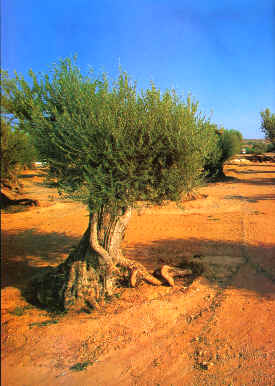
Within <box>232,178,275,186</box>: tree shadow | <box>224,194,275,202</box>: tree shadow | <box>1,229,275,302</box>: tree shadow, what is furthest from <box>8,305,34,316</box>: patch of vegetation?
<box>232,178,275,186</box>: tree shadow

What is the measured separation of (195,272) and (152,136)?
12.5 feet

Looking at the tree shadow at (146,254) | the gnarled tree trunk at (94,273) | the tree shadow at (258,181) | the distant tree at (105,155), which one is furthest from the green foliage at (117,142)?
→ the tree shadow at (258,181)

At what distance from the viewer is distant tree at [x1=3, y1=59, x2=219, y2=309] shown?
4.74 metres

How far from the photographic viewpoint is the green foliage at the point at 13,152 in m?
11.3

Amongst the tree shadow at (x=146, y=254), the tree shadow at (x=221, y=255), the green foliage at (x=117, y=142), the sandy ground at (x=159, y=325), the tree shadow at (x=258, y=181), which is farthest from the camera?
the tree shadow at (x=258, y=181)

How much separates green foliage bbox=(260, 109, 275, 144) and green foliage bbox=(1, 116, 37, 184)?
2082 cm

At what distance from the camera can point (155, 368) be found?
3930 mm

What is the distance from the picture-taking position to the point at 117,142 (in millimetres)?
4590

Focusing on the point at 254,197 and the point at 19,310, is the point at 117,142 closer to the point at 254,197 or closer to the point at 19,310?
the point at 19,310

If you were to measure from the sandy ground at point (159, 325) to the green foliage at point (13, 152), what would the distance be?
14.3 ft

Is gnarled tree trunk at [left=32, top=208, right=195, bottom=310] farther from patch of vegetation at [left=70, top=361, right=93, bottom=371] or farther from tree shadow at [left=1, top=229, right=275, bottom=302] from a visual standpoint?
patch of vegetation at [left=70, top=361, right=93, bottom=371]

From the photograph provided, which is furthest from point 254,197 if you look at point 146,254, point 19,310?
point 19,310

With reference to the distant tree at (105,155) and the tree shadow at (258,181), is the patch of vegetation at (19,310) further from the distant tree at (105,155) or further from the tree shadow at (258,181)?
the tree shadow at (258,181)

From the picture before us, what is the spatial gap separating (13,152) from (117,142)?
9.45m
